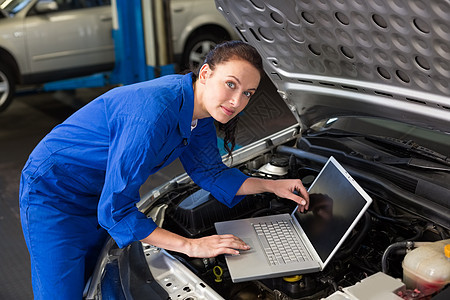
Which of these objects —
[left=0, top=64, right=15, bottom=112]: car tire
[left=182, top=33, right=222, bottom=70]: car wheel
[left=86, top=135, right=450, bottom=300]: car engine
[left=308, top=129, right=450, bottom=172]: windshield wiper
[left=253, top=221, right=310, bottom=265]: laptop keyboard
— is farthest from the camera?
[left=182, top=33, right=222, bottom=70]: car wheel

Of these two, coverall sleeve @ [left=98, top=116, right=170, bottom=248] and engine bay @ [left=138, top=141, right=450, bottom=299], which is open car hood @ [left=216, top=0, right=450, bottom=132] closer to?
engine bay @ [left=138, top=141, right=450, bottom=299]

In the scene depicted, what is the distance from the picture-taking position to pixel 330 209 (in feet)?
4.95

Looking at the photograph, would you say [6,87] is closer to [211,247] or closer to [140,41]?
[140,41]

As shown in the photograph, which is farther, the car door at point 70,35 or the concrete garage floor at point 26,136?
the car door at point 70,35

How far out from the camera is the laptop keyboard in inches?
56.8

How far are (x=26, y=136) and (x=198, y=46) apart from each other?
217 centimetres

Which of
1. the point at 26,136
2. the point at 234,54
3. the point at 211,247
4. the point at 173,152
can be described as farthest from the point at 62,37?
the point at 211,247

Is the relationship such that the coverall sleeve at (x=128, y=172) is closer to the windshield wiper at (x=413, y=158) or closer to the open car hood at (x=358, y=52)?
the open car hood at (x=358, y=52)

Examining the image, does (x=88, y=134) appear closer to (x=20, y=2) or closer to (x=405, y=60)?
(x=405, y=60)

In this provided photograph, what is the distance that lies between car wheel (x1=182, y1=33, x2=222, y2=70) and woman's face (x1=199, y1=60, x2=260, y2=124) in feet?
13.6

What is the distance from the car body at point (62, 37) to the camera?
16.1 ft

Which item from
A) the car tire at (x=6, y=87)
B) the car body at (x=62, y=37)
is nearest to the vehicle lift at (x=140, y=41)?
the car body at (x=62, y=37)

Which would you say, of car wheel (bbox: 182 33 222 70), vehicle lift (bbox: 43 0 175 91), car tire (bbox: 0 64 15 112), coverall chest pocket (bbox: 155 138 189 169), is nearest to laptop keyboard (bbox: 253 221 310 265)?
coverall chest pocket (bbox: 155 138 189 169)

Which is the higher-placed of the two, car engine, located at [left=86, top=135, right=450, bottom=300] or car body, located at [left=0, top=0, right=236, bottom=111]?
car engine, located at [left=86, top=135, right=450, bottom=300]
